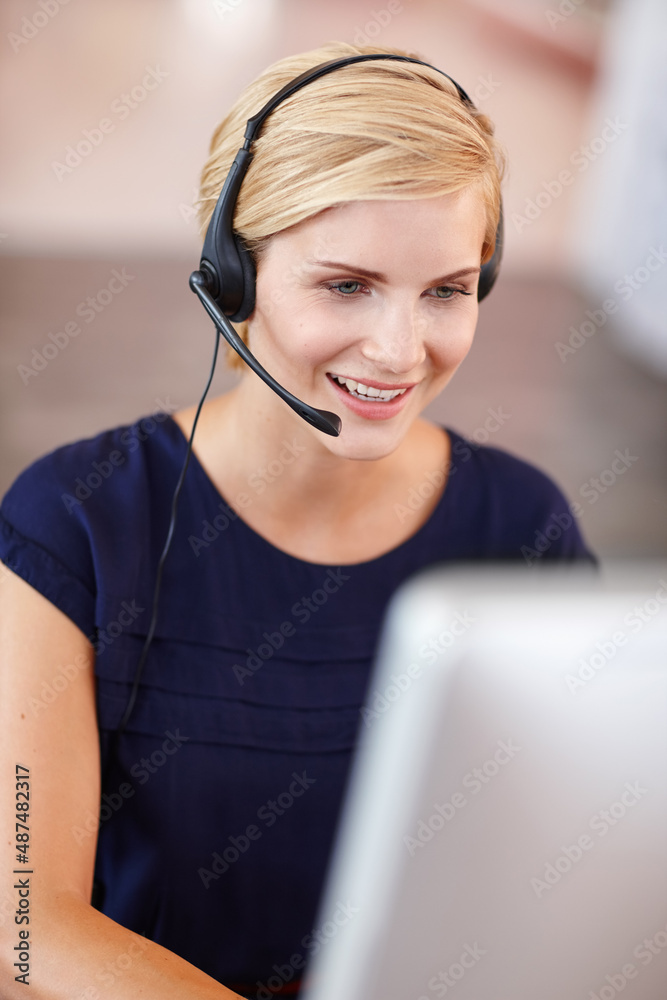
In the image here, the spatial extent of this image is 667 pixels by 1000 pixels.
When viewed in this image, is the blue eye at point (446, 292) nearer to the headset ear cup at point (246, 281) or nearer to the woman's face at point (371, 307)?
the woman's face at point (371, 307)

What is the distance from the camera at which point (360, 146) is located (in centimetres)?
88

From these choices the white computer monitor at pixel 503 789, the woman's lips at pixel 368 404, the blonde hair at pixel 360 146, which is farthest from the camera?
the woman's lips at pixel 368 404

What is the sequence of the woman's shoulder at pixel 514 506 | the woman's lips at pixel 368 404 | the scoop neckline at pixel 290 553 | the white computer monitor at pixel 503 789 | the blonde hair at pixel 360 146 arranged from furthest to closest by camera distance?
the woman's shoulder at pixel 514 506 → the scoop neckline at pixel 290 553 → the woman's lips at pixel 368 404 → the blonde hair at pixel 360 146 → the white computer monitor at pixel 503 789

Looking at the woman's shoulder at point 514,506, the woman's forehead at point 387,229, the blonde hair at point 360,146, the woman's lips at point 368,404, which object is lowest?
the woman's shoulder at point 514,506

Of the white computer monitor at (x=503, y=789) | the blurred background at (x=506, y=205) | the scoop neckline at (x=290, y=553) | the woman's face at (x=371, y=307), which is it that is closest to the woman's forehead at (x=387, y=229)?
the woman's face at (x=371, y=307)

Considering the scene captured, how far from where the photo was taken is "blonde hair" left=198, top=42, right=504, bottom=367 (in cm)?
87

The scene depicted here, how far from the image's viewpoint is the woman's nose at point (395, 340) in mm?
910

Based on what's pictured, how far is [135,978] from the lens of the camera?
2.53 feet

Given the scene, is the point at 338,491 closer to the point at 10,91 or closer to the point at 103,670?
the point at 103,670

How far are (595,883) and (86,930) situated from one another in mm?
517

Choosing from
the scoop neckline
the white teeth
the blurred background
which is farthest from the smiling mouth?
the blurred background

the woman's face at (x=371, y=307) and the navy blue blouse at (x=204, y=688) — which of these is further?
the navy blue blouse at (x=204, y=688)

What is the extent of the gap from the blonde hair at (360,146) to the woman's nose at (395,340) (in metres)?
0.11

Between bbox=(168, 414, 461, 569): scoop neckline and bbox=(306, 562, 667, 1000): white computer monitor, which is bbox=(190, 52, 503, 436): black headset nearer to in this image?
bbox=(168, 414, 461, 569): scoop neckline
